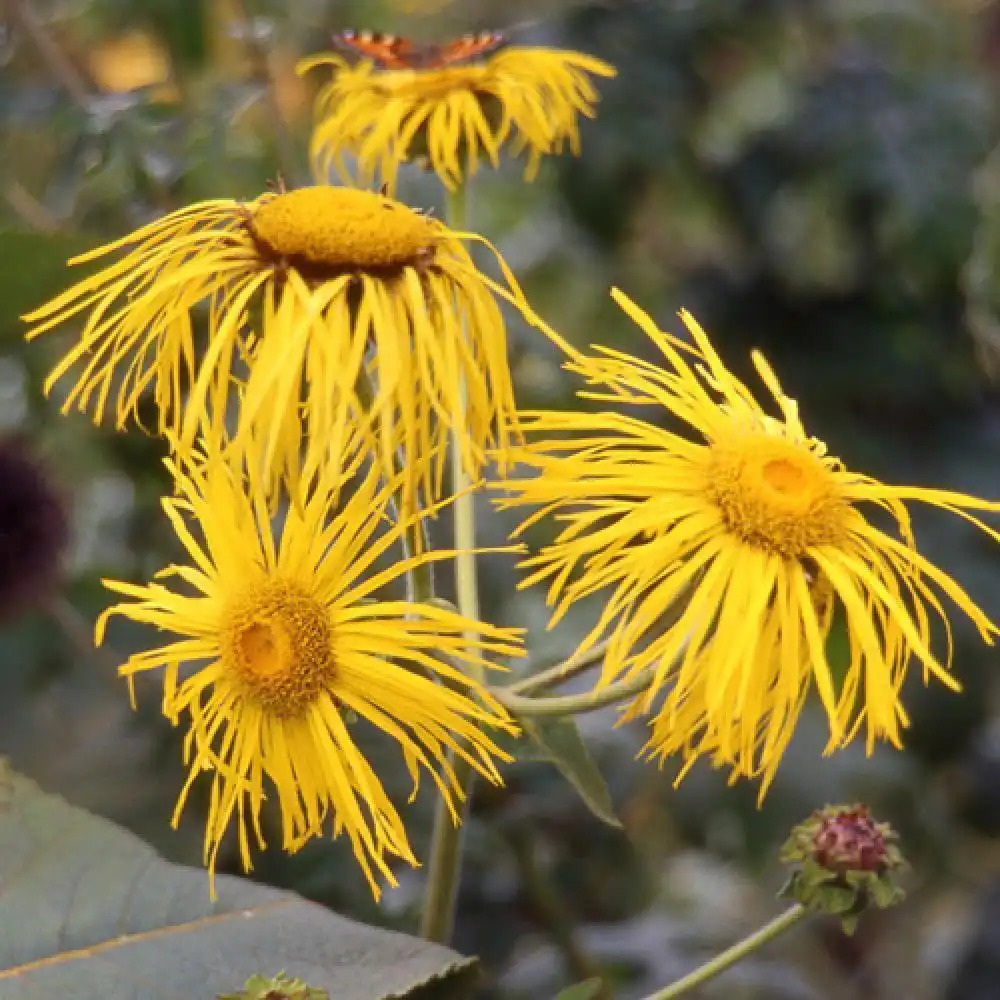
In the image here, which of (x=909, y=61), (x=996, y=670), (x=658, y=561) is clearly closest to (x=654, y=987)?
(x=996, y=670)

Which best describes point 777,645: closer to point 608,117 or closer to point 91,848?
point 91,848

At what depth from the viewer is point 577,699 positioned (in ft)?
1.65

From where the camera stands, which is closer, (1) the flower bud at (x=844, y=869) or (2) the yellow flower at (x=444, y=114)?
(1) the flower bud at (x=844, y=869)

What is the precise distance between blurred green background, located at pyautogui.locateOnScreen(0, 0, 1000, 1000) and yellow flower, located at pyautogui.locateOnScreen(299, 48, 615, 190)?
8 cm

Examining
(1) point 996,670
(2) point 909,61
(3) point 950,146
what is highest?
(2) point 909,61

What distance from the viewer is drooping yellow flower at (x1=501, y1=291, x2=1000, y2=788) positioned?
0.48 m

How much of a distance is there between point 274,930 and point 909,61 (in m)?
1.30

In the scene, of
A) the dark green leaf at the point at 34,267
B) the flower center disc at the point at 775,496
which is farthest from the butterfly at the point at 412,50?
the flower center disc at the point at 775,496

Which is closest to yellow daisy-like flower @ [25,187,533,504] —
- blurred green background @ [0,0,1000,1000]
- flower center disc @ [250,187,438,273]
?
flower center disc @ [250,187,438,273]

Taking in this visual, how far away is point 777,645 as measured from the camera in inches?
19.4

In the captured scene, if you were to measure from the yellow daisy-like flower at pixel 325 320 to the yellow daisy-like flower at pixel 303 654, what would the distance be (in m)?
0.02

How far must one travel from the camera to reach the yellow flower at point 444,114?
2.34 ft

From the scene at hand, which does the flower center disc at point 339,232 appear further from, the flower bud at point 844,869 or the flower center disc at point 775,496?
the flower bud at point 844,869

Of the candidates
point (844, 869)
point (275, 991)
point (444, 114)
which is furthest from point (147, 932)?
point (444, 114)
